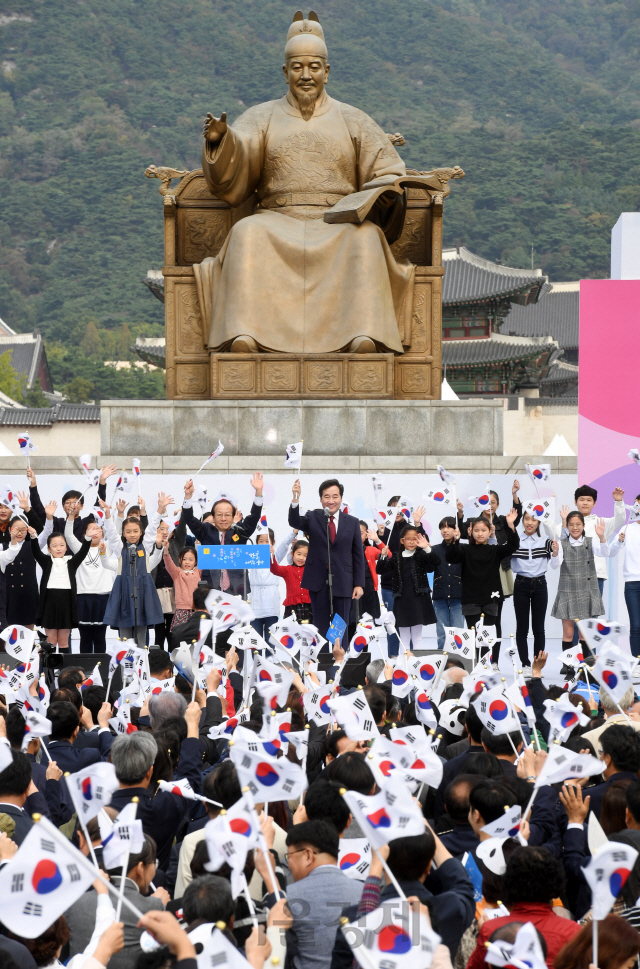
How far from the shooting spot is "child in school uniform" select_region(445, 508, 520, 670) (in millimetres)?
7223

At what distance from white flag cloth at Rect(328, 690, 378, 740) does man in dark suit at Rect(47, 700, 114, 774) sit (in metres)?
0.80

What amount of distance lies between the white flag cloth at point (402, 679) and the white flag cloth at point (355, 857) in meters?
1.58

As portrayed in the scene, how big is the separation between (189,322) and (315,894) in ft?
24.7

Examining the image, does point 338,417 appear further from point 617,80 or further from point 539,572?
point 617,80

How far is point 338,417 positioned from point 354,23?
6623cm

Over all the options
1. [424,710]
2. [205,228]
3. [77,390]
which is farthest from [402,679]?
[77,390]

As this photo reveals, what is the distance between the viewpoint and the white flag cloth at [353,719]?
3.40 m

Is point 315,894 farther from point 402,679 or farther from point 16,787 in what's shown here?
point 402,679

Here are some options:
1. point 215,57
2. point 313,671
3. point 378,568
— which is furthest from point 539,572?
point 215,57

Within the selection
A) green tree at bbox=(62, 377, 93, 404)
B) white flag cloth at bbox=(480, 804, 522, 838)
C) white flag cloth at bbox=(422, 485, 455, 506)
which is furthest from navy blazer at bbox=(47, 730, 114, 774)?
green tree at bbox=(62, 377, 93, 404)

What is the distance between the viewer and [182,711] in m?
4.25

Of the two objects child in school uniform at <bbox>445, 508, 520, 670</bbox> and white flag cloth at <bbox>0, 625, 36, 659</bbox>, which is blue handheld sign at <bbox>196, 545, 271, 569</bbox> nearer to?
child in school uniform at <bbox>445, 508, 520, 670</bbox>

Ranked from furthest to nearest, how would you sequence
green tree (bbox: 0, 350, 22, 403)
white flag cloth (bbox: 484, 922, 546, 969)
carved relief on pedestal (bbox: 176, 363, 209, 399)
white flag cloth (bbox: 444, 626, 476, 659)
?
1. green tree (bbox: 0, 350, 22, 403)
2. carved relief on pedestal (bbox: 176, 363, 209, 399)
3. white flag cloth (bbox: 444, 626, 476, 659)
4. white flag cloth (bbox: 484, 922, 546, 969)

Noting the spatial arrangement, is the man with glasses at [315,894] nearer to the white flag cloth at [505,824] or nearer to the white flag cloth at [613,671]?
the white flag cloth at [505,824]
